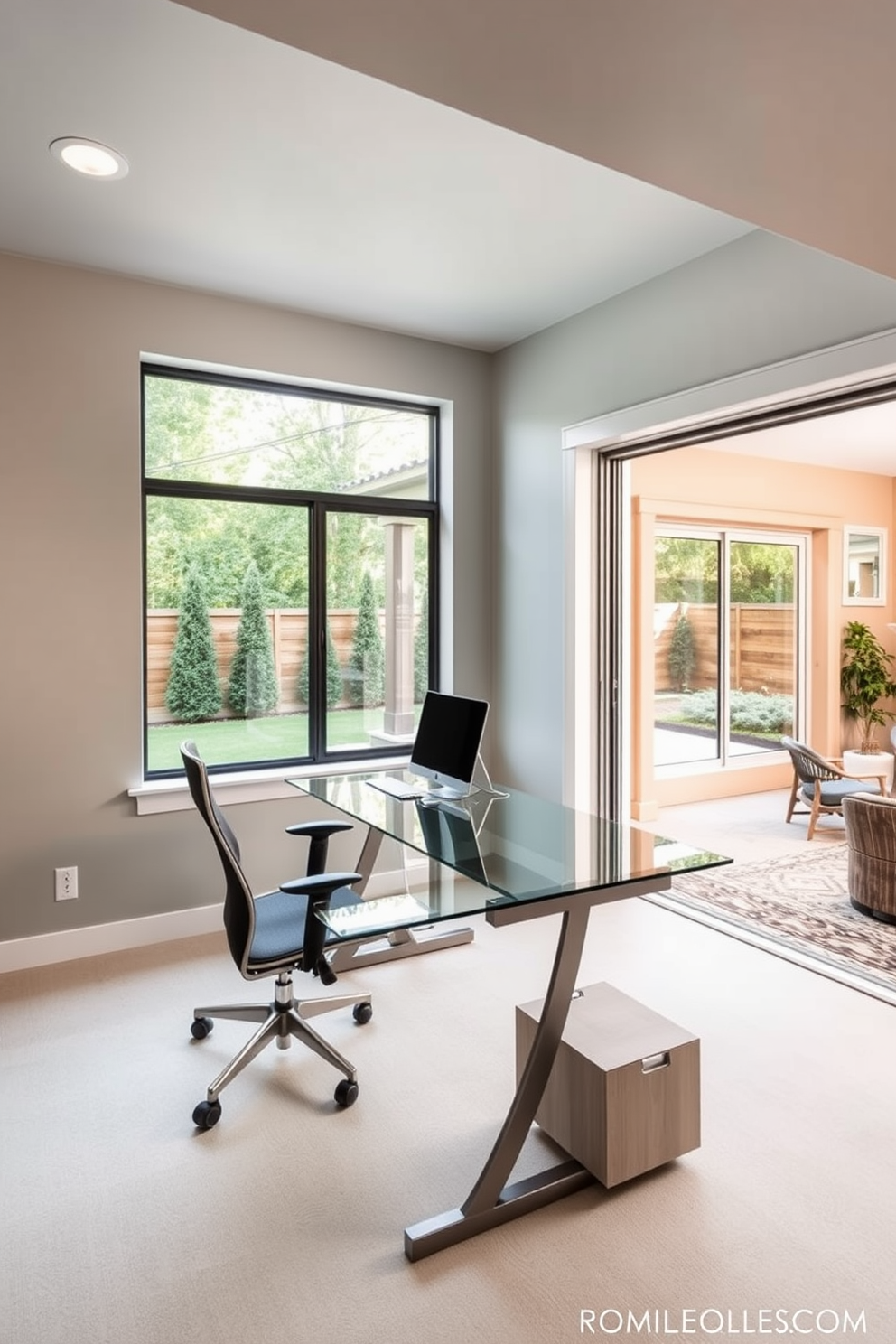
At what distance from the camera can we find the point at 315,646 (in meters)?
3.97

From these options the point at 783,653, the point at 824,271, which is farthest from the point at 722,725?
the point at 824,271

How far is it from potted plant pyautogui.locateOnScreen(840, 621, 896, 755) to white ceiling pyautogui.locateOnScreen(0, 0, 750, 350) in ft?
15.2

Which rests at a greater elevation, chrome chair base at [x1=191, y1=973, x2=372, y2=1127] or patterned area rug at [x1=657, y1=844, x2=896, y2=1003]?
chrome chair base at [x1=191, y1=973, x2=372, y2=1127]

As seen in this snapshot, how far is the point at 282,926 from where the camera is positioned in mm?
2400

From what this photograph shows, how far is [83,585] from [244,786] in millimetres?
1092

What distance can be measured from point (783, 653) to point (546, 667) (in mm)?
3744

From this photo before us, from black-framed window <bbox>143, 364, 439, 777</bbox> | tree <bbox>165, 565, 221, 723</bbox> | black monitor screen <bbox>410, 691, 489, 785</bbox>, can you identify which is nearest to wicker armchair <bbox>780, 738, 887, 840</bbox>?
black-framed window <bbox>143, 364, 439, 777</bbox>

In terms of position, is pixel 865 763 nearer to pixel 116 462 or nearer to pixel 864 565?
pixel 864 565

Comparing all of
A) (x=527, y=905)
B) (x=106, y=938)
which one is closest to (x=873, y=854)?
(x=527, y=905)

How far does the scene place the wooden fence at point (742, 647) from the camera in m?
6.24

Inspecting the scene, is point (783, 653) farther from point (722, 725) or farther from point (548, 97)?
point (548, 97)

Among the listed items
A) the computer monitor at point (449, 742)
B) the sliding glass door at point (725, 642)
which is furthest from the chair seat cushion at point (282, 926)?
the sliding glass door at point (725, 642)

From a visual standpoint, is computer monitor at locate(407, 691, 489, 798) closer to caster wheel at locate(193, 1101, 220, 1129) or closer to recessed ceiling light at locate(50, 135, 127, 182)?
caster wheel at locate(193, 1101, 220, 1129)

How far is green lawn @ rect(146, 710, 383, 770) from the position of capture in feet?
11.8
